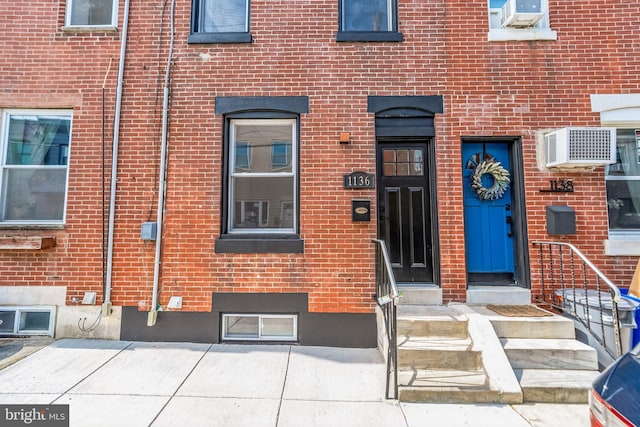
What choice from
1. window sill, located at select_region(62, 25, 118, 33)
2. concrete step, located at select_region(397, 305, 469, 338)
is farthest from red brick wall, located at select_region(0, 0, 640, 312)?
concrete step, located at select_region(397, 305, 469, 338)

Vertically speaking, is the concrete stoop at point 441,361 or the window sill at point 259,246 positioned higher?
the window sill at point 259,246

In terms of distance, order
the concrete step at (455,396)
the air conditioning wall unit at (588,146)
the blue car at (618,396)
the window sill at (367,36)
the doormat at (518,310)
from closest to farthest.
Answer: the blue car at (618,396) < the concrete step at (455,396) < the doormat at (518,310) < the air conditioning wall unit at (588,146) < the window sill at (367,36)

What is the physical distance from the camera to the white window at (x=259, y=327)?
4594 mm

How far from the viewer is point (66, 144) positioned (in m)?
4.93

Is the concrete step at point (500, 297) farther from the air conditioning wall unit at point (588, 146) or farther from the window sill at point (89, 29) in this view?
the window sill at point (89, 29)

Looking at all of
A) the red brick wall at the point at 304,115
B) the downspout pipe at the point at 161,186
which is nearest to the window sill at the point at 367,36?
the red brick wall at the point at 304,115

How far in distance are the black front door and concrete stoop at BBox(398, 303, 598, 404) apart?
0.75 meters

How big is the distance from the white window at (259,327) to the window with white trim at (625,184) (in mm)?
4792

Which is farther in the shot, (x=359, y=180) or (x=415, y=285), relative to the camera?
(x=415, y=285)

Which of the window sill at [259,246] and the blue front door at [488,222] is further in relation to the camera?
the blue front door at [488,222]

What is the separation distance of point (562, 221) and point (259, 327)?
4380 millimetres

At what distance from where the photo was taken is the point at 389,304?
3686mm

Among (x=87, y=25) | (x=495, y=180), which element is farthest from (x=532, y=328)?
(x=87, y=25)

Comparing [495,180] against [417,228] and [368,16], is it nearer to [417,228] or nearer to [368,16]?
[417,228]
